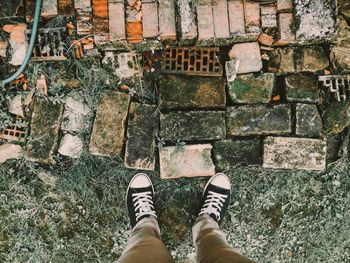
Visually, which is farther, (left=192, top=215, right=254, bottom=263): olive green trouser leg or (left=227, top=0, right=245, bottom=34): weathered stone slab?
(left=227, top=0, right=245, bottom=34): weathered stone slab

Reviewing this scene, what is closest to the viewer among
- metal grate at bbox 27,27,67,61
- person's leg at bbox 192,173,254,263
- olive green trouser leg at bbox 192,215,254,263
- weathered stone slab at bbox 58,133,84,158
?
olive green trouser leg at bbox 192,215,254,263

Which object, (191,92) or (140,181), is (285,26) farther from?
(140,181)

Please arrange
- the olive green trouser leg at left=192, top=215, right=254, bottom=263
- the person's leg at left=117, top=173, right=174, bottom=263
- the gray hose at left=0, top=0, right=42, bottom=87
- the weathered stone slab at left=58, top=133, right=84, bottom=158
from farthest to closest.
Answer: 1. the weathered stone slab at left=58, top=133, right=84, bottom=158
2. the gray hose at left=0, top=0, right=42, bottom=87
3. the person's leg at left=117, top=173, right=174, bottom=263
4. the olive green trouser leg at left=192, top=215, right=254, bottom=263

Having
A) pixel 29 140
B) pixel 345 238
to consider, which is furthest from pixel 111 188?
pixel 345 238

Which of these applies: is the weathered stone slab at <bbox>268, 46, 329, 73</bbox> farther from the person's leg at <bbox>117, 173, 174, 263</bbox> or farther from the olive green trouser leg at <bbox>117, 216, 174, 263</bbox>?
the olive green trouser leg at <bbox>117, 216, 174, 263</bbox>

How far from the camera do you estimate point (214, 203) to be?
10.6ft

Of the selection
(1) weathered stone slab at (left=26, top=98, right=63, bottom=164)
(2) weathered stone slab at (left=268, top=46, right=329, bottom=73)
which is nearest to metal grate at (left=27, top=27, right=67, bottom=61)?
(1) weathered stone slab at (left=26, top=98, right=63, bottom=164)

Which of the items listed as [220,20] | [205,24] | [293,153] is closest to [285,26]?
[220,20]

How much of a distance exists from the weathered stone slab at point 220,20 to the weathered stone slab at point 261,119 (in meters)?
0.57

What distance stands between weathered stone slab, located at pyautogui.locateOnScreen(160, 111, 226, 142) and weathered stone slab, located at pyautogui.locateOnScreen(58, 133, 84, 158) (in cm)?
65

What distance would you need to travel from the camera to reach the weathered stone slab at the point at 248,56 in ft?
10.2

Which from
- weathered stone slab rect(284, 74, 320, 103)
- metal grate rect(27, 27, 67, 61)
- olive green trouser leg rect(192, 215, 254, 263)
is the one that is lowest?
olive green trouser leg rect(192, 215, 254, 263)

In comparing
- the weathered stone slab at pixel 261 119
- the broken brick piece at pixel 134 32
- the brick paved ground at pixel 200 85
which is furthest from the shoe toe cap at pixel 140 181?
the broken brick piece at pixel 134 32

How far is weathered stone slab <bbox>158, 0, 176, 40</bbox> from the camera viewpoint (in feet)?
10.1
